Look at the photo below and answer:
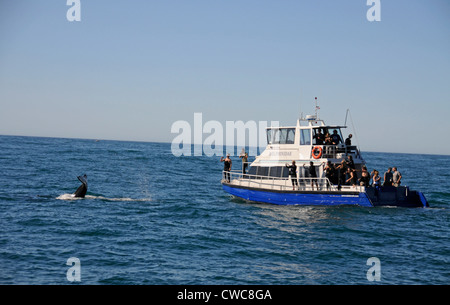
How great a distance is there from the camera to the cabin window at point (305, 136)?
24.7 m

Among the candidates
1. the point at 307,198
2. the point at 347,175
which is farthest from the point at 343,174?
the point at 307,198

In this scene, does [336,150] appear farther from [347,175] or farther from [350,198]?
[350,198]

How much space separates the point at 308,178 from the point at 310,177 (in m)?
1.38

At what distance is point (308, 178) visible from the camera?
21.9m

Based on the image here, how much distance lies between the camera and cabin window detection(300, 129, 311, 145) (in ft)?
80.9

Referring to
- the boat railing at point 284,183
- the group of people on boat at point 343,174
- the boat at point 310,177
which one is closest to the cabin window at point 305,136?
the boat at point 310,177

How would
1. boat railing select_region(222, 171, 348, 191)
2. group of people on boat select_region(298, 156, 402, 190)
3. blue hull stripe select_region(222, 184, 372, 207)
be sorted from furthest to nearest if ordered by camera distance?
boat railing select_region(222, 171, 348, 191)
group of people on boat select_region(298, 156, 402, 190)
blue hull stripe select_region(222, 184, 372, 207)

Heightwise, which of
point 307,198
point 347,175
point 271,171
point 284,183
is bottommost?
point 307,198

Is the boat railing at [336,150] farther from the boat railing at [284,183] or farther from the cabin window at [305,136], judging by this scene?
the boat railing at [284,183]

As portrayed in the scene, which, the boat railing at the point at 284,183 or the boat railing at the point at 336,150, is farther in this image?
the boat railing at the point at 336,150

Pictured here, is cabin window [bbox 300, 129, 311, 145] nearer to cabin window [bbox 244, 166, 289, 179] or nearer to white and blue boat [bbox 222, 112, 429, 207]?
white and blue boat [bbox 222, 112, 429, 207]

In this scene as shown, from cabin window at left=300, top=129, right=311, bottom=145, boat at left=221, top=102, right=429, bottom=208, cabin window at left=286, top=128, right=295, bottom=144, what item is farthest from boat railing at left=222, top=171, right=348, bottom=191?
cabin window at left=286, top=128, right=295, bottom=144
